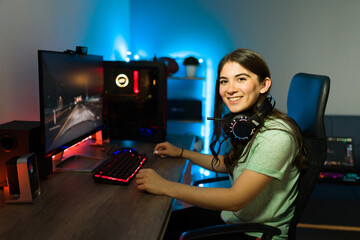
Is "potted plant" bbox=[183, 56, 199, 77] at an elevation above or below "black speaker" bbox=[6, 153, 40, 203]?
above

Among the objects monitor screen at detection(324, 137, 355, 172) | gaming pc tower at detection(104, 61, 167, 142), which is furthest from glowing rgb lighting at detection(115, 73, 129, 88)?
monitor screen at detection(324, 137, 355, 172)

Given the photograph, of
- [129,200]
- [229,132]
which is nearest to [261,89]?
[229,132]

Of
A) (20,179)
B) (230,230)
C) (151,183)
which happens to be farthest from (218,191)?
(20,179)

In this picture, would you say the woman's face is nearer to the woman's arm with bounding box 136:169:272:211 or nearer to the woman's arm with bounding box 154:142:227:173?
the woman's arm with bounding box 136:169:272:211

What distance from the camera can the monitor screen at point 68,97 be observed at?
1.17m

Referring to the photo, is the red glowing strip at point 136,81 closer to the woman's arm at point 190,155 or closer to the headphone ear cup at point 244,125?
the woman's arm at point 190,155

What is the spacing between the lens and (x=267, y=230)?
107 cm

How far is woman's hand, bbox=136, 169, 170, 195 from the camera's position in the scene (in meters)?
1.11

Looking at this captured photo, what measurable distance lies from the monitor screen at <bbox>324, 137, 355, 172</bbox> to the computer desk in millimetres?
2104

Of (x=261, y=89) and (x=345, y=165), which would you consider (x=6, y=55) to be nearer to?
(x=261, y=89)

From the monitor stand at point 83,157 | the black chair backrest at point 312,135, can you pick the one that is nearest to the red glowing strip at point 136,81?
the monitor stand at point 83,157

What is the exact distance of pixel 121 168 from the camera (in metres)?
1.32

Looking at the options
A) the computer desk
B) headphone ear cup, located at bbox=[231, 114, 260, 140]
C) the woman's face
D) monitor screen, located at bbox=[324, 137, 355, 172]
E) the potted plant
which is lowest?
monitor screen, located at bbox=[324, 137, 355, 172]

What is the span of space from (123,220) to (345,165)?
2392 millimetres
